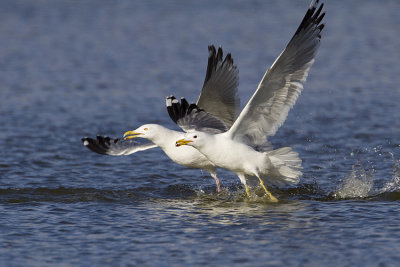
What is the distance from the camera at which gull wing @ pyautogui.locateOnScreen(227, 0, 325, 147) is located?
926cm

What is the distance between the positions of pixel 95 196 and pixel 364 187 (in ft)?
12.2

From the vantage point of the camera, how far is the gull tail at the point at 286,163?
392 inches

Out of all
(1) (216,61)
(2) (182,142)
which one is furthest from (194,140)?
(1) (216,61)

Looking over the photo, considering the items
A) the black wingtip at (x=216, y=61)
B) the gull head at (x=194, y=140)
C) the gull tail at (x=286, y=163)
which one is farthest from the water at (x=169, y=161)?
the black wingtip at (x=216, y=61)

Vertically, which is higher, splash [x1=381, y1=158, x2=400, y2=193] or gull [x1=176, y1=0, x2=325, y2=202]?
gull [x1=176, y1=0, x2=325, y2=202]

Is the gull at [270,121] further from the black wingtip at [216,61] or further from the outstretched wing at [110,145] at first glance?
the black wingtip at [216,61]

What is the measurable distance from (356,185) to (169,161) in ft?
11.7

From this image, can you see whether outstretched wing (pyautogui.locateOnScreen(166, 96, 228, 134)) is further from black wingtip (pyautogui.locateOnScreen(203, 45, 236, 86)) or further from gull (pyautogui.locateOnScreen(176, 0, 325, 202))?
gull (pyautogui.locateOnScreen(176, 0, 325, 202))

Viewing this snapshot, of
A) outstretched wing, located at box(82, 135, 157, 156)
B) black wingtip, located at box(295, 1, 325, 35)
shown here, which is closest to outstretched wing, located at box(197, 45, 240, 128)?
outstretched wing, located at box(82, 135, 157, 156)

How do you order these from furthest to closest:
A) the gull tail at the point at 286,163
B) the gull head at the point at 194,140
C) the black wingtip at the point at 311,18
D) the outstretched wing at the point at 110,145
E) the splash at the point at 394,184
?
the outstretched wing at the point at 110,145
the splash at the point at 394,184
the gull tail at the point at 286,163
the gull head at the point at 194,140
the black wingtip at the point at 311,18

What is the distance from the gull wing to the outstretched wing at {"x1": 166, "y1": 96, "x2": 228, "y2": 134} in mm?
1171

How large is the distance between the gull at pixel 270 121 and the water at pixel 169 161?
0.53 meters

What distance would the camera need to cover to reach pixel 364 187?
10.2 m

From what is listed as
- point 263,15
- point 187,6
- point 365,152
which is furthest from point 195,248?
point 187,6
